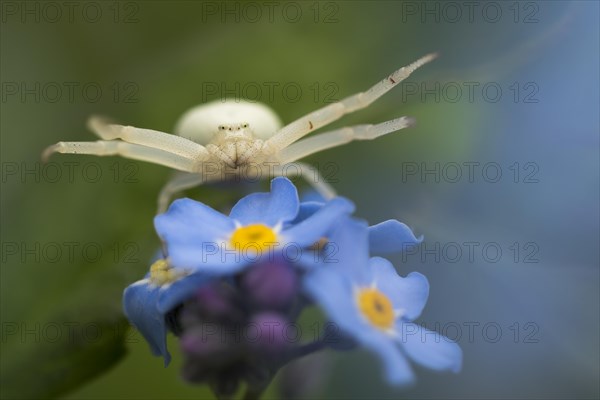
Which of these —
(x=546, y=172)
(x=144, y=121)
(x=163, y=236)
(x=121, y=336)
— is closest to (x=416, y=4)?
(x=546, y=172)

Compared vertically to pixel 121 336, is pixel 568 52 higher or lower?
higher

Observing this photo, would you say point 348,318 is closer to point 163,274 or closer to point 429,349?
point 429,349

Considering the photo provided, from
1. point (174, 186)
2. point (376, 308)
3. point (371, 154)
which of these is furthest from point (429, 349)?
point (371, 154)

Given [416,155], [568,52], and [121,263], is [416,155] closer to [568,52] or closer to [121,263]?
[568,52]

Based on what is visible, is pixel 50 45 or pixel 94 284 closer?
pixel 94 284

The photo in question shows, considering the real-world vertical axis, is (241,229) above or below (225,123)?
below

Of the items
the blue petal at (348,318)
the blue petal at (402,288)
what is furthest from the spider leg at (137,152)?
the blue petal at (348,318)

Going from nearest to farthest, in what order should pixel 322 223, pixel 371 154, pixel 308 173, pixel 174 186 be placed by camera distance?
pixel 322 223, pixel 174 186, pixel 308 173, pixel 371 154
